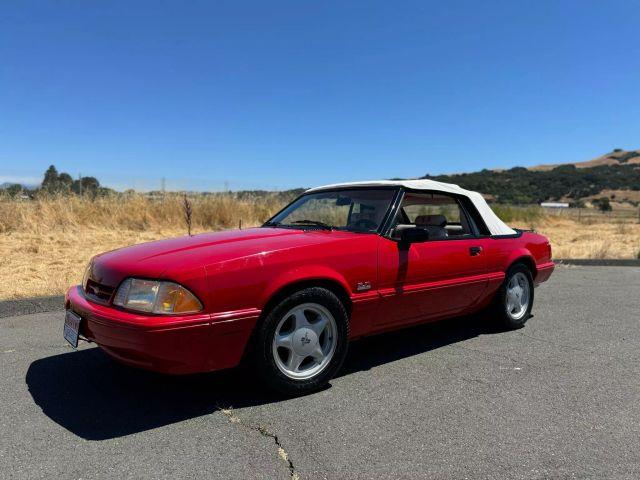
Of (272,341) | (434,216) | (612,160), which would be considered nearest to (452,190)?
(434,216)

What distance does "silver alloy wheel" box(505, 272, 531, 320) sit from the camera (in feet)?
16.5

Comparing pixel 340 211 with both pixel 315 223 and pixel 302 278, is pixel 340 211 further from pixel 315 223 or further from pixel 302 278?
pixel 302 278

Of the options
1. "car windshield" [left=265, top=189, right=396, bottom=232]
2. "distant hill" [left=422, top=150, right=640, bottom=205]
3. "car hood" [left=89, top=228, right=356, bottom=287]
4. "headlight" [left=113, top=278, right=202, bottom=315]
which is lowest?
"headlight" [left=113, top=278, right=202, bottom=315]

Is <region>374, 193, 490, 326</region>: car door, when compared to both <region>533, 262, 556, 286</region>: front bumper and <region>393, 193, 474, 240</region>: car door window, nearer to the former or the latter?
<region>393, 193, 474, 240</region>: car door window

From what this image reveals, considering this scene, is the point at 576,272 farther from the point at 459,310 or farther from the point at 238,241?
the point at 238,241

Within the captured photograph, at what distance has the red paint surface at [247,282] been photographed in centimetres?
285

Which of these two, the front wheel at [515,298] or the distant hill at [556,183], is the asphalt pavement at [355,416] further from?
the distant hill at [556,183]

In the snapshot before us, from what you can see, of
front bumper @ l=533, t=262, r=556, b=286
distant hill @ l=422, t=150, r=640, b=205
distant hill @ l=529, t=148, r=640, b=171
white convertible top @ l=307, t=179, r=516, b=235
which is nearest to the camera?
white convertible top @ l=307, t=179, r=516, b=235

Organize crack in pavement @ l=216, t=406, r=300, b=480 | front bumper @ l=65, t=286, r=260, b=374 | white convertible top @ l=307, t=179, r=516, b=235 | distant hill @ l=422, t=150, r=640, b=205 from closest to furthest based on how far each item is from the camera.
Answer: crack in pavement @ l=216, t=406, r=300, b=480 → front bumper @ l=65, t=286, r=260, b=374 → white convertible top @ l=307, t=179, r=516, b=235 → distant hill @ l=422, t=150, r=640, b=205

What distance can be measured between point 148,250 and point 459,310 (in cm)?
271

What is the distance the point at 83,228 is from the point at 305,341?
394 inches

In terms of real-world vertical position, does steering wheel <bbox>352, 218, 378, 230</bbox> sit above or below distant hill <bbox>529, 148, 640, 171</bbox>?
below

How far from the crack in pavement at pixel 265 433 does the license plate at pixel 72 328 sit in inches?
40.4

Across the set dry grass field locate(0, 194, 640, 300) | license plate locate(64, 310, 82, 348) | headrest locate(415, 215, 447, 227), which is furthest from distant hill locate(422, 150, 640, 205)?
license plate locate(64, 310, 82, 348)
